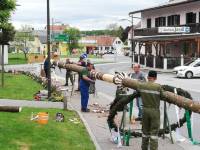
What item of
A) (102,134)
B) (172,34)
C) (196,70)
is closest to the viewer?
(102,134)

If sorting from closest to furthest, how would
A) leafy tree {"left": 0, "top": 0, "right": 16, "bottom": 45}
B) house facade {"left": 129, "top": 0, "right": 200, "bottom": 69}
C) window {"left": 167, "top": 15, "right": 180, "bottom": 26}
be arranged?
leafy tree {"left": 0, "top": 0, "right": 16, "bottom": 45} → house facade {"left": 129, "top": 0, "right": 200, "bottom": 69} → window {"left": 167, "top": 15, "right": 180, "bottom": 26}

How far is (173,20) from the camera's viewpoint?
60.9 m

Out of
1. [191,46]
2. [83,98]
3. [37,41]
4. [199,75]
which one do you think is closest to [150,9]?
[191,46]

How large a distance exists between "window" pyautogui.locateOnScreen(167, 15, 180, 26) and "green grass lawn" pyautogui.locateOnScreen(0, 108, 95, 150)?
148 feet

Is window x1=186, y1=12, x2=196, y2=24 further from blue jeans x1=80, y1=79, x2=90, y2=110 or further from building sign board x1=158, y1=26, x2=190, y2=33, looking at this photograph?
blue jeans x1=80, y1=79, x2=90, y2=110

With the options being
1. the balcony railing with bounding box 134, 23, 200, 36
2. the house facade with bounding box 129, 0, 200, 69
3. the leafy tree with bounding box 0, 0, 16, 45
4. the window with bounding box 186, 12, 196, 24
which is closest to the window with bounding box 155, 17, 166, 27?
the house facade with bounding box 129, 0, 200, 69

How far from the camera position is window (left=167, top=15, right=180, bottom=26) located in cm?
6004

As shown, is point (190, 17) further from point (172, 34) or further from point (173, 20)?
point (173, 20)

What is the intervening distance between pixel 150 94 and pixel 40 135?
3.34 meters

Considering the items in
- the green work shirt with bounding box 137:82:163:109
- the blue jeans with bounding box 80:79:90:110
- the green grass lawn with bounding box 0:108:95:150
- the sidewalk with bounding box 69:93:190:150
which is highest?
the green work shirt with bounding box 137:82:163:109

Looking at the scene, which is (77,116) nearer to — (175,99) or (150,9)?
(175,99)

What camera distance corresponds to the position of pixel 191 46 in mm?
57656

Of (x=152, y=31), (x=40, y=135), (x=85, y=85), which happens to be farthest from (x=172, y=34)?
(x=40, y=135)

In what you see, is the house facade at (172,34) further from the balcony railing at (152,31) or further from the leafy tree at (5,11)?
the leafy tree at (5,11)
